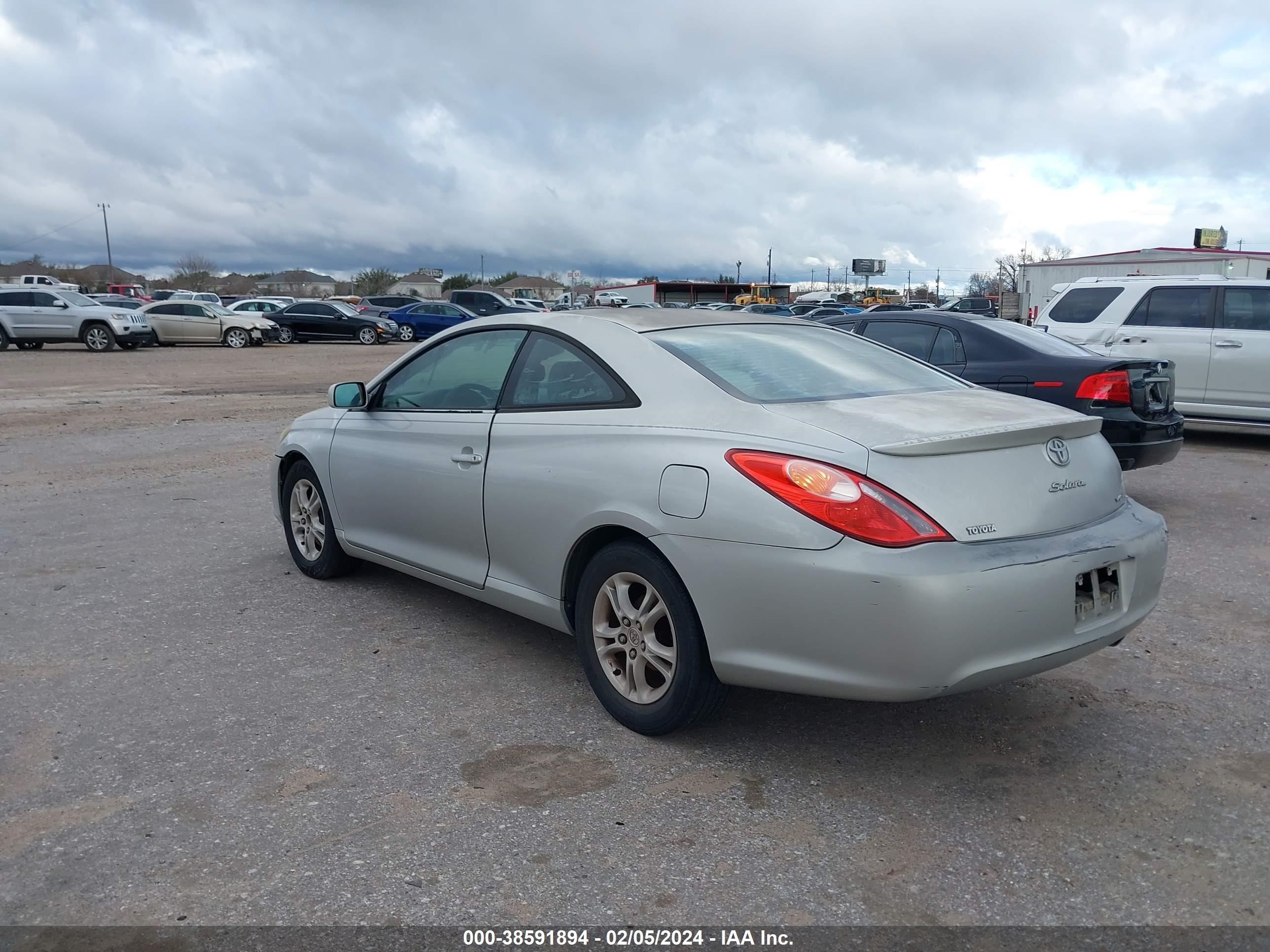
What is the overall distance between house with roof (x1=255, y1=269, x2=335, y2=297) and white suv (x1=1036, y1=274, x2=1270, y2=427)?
10855cm

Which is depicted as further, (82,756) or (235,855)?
(82,756)

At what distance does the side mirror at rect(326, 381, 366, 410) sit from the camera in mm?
5340

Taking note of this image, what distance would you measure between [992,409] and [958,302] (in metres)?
45.1

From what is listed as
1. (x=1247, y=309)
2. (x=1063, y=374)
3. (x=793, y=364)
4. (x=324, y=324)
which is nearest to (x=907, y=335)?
(x=1063, y=374)

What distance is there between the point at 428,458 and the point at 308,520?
1512mm

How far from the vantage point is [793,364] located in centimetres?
413

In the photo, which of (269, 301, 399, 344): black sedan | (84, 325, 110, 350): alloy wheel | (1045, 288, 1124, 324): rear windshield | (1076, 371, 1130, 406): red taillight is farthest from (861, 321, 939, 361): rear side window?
(269, 301, 399, 344): black sedan

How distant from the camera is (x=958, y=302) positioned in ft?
151

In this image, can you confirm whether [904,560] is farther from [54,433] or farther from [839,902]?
[54,433]

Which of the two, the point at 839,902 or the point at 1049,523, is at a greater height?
the point at 1049,523

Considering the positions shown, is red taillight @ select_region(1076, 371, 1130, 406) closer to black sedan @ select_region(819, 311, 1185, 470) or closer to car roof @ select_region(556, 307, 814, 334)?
black sedan @ select_region(819, 311, 1185, 470)

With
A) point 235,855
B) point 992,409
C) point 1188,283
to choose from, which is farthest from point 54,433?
point 1188,283

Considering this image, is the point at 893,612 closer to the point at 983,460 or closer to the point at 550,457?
the point at 983,460

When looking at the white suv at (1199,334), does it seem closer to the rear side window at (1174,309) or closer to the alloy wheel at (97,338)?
the rear side window at (1174,309)
